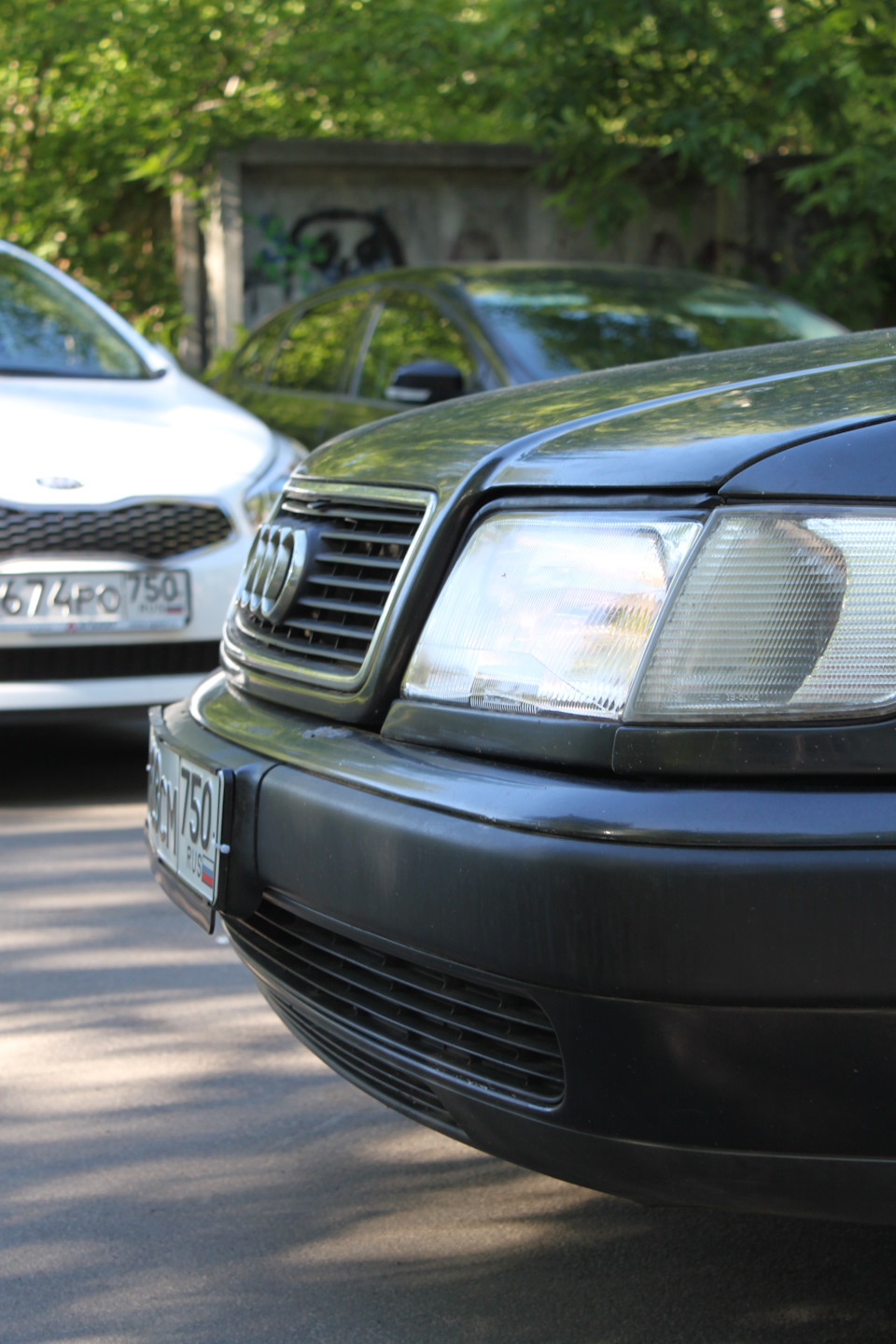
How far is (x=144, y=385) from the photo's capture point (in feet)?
15.6

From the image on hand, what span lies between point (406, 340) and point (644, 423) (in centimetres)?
379

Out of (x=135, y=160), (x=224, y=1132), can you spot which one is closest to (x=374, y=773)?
(x=224, y=1132)

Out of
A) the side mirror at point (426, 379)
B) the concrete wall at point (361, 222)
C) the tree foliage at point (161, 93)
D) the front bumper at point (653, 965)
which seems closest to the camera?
the front bumper at point (653, 965)

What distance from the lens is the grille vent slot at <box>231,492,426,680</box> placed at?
1.86 m

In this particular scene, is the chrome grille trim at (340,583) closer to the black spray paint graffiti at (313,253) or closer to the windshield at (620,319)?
the windshield at (620,319)

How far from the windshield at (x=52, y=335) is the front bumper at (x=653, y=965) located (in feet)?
11.6

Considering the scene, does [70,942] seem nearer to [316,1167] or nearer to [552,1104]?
[316,1167]

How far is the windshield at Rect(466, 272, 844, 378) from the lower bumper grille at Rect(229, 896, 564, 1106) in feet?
9.61

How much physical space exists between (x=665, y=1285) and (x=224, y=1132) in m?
0.78

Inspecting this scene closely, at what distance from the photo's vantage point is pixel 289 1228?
205 centimetres

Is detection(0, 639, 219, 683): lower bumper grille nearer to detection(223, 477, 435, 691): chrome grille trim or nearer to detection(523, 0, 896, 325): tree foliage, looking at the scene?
detection(223, 477, 435, 691): chrome grille trim

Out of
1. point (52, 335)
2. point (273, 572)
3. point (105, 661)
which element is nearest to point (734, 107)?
point (52, 335)

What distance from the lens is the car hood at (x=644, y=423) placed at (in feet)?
5.04

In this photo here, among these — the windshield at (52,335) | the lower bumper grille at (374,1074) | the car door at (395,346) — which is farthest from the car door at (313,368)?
the lower bumper grille at (374,1074)
